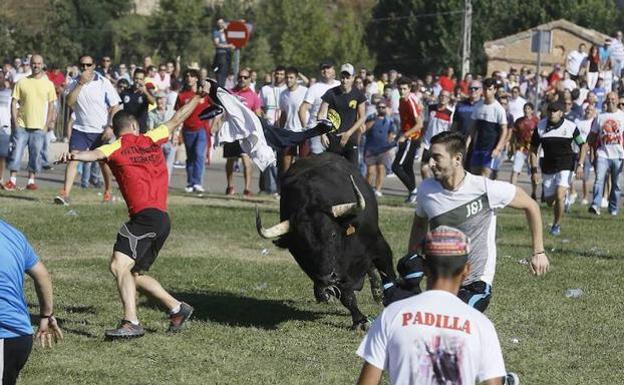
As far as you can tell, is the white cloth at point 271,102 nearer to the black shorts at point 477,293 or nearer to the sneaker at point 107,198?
the sneaker at point 107,198

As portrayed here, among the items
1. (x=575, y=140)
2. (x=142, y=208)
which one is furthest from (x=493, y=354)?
(x=575, y=140)

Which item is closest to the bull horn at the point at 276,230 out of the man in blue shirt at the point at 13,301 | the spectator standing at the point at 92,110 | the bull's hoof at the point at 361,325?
the bull's hoof at the point at 361,325

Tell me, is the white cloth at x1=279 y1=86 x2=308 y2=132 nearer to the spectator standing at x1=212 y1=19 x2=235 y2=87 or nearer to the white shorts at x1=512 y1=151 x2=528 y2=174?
the white shorts at x1=512 y1=151 x2=528 y2=174

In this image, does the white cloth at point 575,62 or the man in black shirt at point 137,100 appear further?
the white cloth at point 575,62

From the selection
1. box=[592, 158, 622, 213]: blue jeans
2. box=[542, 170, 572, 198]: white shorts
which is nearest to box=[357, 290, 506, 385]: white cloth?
box=[542, 170, 572, 198]: white shorts

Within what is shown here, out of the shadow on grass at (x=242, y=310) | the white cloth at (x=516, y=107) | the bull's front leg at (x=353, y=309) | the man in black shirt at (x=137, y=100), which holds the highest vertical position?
the man in black shirt at (x=137, y=100)

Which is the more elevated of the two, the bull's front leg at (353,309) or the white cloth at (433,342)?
the white cloth at (433,342)

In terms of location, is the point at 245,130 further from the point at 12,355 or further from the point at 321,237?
the point at 12,355

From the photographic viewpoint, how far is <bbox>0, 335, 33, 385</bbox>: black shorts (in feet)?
21.1

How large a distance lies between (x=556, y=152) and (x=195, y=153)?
679 centimetres

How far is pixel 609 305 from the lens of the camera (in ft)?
39.1

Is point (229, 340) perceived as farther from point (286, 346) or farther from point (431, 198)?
point (431, 198)

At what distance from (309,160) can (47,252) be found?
424 centimetres

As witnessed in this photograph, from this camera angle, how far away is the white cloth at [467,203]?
8.14 meters
